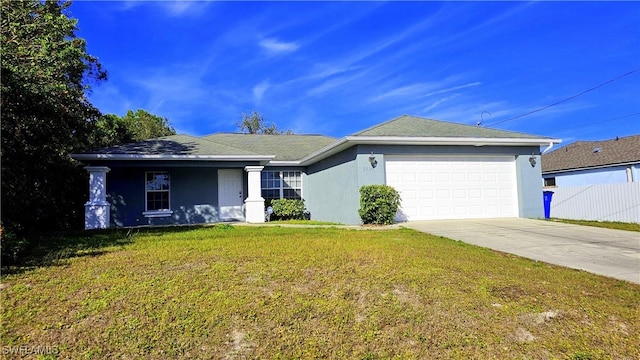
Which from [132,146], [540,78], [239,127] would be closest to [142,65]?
[132,146]

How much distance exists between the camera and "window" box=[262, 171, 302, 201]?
52.5 feet

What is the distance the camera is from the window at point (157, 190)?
14.0 metres

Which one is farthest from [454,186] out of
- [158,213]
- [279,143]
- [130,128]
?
[130,128]

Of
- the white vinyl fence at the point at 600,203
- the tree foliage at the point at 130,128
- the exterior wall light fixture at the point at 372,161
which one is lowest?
the white vinyl fence at the point at 600,203

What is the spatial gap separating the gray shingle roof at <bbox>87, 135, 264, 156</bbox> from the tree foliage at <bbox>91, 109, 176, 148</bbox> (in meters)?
3.98

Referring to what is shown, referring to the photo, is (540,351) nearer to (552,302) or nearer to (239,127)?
(552,302)

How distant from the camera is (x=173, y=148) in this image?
14.0 metres

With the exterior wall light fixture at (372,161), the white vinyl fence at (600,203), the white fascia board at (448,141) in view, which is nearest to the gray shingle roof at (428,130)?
the white fascia board at (448,141)

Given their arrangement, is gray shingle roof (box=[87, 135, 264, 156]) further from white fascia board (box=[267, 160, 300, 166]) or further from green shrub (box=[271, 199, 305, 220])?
green shrub (box=[271, 199, 305, 220])

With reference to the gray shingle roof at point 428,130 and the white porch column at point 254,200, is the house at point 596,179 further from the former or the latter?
the white porch column at point 254,200

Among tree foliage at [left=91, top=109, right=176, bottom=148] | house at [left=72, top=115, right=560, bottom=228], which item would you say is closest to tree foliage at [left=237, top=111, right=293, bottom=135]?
tree foliage at [left=91, top=109, right=176, bottom=148]

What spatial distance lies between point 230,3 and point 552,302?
34.5ft

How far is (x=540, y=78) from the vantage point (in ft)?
60.4

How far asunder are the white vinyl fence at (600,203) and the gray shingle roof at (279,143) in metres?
10.4
